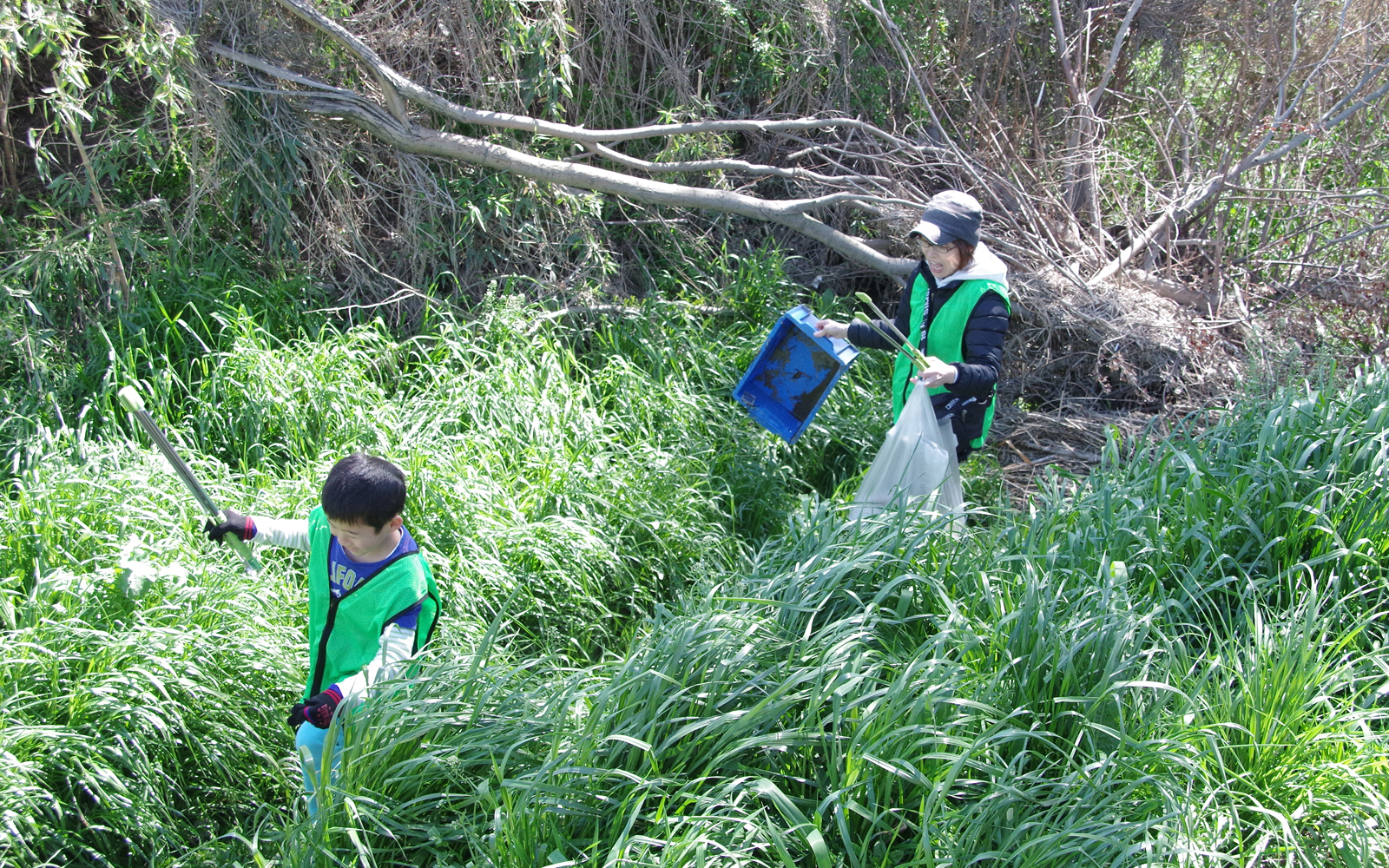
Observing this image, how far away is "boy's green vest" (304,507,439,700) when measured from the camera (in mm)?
2316

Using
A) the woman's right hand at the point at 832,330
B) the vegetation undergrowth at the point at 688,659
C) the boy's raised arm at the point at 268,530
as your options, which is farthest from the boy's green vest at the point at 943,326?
the boy's raised arm at the point at 268,530

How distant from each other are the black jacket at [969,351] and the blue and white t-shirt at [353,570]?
66.8 inches

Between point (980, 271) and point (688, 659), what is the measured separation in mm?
1689

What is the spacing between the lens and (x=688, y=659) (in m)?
2.42

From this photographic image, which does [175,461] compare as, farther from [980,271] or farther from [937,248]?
[980,271]

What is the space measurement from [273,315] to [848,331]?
97.0 inches

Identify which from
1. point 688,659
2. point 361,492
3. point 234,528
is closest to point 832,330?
point 688,659

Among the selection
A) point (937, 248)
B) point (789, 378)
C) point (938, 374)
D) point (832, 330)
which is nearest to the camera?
point (938, 374)

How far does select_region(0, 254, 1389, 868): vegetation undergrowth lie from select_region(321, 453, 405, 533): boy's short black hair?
0.41 metres

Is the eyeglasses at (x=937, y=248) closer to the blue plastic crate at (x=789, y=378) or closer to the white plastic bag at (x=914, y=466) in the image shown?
the white plastic bag at (x=914, y=466)

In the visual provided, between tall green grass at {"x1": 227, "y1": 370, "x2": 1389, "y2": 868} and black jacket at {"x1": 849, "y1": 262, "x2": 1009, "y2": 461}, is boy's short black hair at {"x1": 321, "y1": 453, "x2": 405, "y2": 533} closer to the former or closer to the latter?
tall green grass at {"x1": 227, "y1": 370, "x2": 1389, "y2": 868}

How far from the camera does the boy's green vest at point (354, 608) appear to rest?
7.60ft

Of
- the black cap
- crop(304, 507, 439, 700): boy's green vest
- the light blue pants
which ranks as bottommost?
the light blue pants

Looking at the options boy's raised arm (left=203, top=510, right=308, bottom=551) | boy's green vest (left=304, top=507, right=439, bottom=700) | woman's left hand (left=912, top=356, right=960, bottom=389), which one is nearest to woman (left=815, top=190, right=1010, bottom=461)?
woman's left hand (left=912, top=356, right=960, bottom=389)
